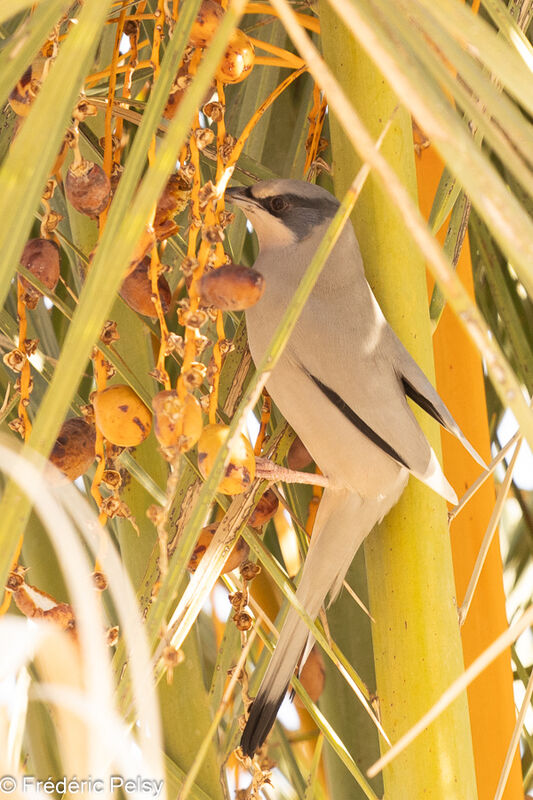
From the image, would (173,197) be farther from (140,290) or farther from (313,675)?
A: (313,675)

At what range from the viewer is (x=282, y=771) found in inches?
55.8

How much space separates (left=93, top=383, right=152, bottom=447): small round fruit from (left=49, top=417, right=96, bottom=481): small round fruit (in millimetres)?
57

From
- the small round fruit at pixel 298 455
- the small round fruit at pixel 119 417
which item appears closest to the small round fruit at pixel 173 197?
the small round fruit at pixel 119 417

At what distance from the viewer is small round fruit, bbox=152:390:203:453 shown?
56cm

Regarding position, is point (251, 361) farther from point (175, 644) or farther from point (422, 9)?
point (422, 9)

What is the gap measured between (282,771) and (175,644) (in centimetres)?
87

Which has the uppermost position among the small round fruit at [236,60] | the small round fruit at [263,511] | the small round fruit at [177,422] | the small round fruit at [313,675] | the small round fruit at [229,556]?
the small round fruit at [236,60]

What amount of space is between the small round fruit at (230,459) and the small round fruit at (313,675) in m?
0.42

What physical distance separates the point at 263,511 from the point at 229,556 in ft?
0.32

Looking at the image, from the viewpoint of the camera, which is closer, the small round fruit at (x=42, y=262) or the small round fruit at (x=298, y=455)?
the small round fruit at (x=42, y=262)

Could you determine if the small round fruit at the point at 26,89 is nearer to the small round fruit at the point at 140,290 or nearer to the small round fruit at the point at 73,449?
the small round fruit at the point at 140,290

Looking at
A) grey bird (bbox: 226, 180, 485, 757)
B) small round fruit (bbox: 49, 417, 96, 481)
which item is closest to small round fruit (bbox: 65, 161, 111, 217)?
small round fruit (bbox: 49, 417, 96, 481)

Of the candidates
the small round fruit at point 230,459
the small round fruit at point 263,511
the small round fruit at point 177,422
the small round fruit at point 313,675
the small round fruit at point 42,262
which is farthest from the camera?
the small round fruit at point 313,675

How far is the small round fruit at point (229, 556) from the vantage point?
2.80 feet
